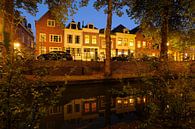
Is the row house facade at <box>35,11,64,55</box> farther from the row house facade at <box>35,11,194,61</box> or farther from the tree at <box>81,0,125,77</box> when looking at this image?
the tree at <box>81,0,125,77</box>

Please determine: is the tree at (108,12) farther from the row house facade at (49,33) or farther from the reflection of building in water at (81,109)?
the row house facade at (49,33)

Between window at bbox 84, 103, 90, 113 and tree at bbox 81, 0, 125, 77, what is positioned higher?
tree at bbox 81, 0, 125, 77

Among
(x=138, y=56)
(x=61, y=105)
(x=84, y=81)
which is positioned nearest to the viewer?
(x=138, y=56)

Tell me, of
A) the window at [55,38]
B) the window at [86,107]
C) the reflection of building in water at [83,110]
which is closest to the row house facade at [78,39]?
the window at [55,38]

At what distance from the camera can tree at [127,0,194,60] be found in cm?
2620

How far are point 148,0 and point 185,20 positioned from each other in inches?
239

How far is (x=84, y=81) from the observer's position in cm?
→ 2156

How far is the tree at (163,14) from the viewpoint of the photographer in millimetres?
26203

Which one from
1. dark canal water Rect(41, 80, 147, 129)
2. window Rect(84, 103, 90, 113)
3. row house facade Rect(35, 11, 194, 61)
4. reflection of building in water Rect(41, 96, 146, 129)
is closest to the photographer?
dark canal water Rect(41, 80, 147, 129)

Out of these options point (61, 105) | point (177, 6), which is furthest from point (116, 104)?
point (177, 6)

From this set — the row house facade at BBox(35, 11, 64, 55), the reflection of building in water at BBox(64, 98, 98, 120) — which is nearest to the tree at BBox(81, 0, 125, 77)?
the reflection of building in water at BBox(64, 98, 98, 120)

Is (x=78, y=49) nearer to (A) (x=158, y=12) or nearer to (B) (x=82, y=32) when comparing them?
(B) (x=82, y=32)

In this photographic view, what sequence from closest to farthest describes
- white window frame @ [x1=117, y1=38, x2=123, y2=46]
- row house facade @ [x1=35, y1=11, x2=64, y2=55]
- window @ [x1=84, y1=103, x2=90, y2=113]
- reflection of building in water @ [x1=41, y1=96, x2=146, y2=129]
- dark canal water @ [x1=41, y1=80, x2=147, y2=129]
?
1. dark canal water @ [x1=41, y1=80, x2=147, y2=129]
2. reflection of building in water @ [x1=41, y1=96, x2=146, y2=129]
3. window @ [x1=84, y1=103, x2=90, y2=113]
4. row house facade @ [x1=35, y1=11, x2=64, y2=55]
5. white window frame @ [x1=117, y1=38, x2=123, y2=46]

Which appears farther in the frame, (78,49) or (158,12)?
(78,49)
